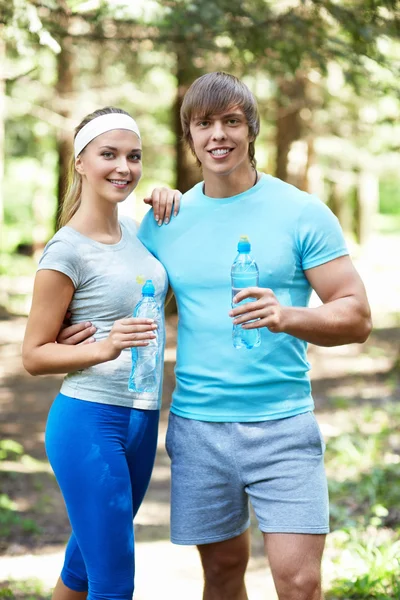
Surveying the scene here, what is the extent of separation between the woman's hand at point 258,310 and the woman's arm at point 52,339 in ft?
1.75

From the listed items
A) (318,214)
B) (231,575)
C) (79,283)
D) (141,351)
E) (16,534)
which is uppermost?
(318,214)

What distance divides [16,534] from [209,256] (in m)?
3.87

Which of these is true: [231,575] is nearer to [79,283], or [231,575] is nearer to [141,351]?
[141,351]

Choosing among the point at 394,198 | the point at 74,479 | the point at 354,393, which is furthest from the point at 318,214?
the point at 394,198

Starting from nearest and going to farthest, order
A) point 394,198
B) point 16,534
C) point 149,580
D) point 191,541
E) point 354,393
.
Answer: point 191,541 → point 149,580 → point 16,534 → point 354,393 → point 394,198

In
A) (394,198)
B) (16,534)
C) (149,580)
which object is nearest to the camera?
(149,580)

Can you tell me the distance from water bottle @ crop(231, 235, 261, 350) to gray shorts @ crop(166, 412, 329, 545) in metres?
0.35

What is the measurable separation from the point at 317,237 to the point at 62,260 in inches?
42.0

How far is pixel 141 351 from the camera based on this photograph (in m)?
3.58

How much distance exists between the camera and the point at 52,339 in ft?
11.6

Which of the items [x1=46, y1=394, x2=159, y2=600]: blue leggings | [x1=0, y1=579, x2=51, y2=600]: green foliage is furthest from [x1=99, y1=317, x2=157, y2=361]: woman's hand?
[x1=0, y1=579, x2=51, y2=600]: green foliage

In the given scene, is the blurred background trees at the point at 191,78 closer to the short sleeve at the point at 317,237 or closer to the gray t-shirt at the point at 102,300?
the gray t-shirt at the point at 102,300

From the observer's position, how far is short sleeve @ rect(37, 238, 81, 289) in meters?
3.46

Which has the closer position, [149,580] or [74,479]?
[74,479]
